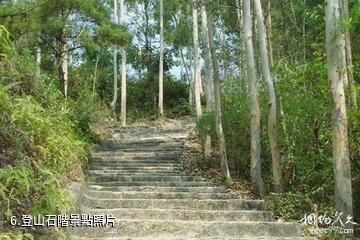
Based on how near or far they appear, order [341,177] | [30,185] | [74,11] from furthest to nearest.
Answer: [74,11], [341,177], [30,185]

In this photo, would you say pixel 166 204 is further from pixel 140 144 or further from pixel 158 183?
pixel 140 144

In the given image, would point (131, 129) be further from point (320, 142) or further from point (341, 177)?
point (341, 177)

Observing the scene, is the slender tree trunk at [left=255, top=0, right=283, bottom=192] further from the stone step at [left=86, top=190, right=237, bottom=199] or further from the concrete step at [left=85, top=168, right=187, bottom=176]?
the concrete step at [left=85, top=168, right=187, bottom=176]

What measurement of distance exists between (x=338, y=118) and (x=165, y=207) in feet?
8.78

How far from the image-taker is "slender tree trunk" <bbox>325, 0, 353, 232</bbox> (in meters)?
4.95

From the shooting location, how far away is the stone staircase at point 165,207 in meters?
5.11

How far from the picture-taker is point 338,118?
5031 millimetres

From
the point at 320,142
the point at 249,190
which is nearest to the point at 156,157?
the point at 249,190

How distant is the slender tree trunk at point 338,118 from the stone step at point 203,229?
643 millimetres

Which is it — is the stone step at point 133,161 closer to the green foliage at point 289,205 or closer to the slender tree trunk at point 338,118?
the green foliage at point 289,205

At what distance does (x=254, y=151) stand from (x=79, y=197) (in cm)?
304

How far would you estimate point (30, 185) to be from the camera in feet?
11.0

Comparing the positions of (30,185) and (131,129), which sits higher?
(131,129)

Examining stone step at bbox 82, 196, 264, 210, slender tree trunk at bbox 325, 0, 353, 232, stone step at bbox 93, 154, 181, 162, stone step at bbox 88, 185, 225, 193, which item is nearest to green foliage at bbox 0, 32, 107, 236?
stone step at bbox 82, 196, 264, 210
